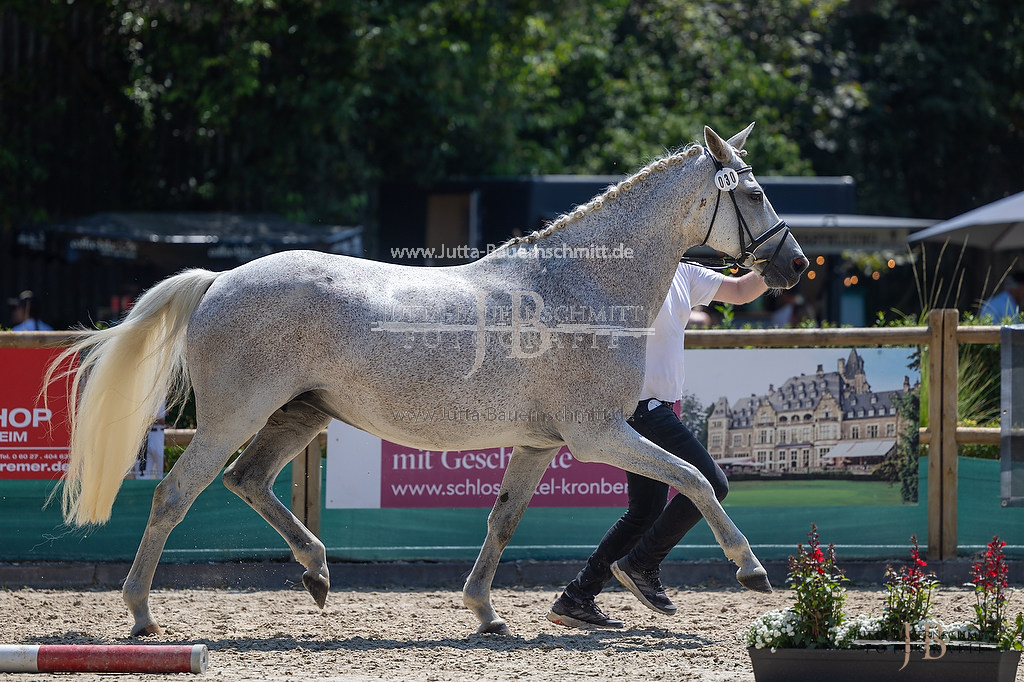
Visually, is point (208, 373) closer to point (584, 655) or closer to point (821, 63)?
point (584, 655)

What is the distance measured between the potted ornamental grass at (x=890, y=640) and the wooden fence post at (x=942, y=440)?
276 cm

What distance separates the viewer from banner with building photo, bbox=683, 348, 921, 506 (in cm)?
681

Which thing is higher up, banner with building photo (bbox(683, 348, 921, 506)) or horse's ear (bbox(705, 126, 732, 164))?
horse's ear (bbox(705, 126, 732, 164))

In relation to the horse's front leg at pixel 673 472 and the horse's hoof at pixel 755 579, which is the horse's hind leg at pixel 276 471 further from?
the horse's hoof at pixel 755 579

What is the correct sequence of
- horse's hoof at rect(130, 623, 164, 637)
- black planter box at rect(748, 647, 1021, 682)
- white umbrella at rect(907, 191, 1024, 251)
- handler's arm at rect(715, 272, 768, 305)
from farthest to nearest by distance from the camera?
1. white umbrella at rect(907, 191, 1024, 251)
2. handler's arm at rect(715, 272, 768, 305)
3. horse's hoof at rect(130, 623, 164, 637)
4. black planter box at rect(748, 647, 1021, 682)

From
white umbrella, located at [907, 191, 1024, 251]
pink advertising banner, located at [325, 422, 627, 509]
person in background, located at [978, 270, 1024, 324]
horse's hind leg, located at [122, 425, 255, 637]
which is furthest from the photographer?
white umbrella, located at [907, 191, 1024, 251]

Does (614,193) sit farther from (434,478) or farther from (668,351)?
(434,478)

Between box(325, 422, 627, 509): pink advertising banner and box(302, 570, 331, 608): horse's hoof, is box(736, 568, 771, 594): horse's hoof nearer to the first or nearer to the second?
box(302, 570, 331, 608): horse's hoof

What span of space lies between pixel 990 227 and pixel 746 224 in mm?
7545

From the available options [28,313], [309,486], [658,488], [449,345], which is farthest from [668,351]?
[28,313]

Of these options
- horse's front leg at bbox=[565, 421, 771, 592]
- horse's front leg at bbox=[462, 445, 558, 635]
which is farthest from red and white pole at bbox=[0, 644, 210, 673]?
horse's front leg at bbox=[565, 421, 771, 592]

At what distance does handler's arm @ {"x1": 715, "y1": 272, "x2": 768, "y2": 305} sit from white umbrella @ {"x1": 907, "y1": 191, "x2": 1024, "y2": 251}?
588cm

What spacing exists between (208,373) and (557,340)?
149 centimetres

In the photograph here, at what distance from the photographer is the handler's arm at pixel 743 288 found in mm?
5355
